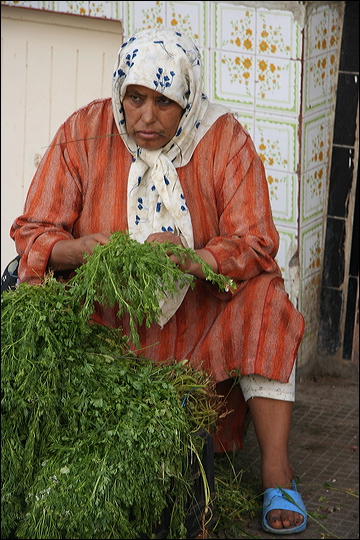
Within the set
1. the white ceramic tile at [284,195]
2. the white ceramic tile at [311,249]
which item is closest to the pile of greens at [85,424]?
the white ceramic tile at [284,195]

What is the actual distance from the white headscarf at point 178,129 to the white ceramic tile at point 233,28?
1088mm

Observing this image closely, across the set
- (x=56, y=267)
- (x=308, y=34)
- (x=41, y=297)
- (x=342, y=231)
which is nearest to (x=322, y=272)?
(x=342, y=231)

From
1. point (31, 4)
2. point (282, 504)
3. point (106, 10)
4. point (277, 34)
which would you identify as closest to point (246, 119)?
point (277, 34)

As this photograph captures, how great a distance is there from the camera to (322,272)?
5145 mm

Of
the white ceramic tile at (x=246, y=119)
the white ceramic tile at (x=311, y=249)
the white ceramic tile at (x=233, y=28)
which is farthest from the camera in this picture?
the white ceramic tile at (x=311, y=249)

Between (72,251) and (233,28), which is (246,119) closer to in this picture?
(233,28)

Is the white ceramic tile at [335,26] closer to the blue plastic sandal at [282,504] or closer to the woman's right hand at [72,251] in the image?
the woman's right hand at [72,251]

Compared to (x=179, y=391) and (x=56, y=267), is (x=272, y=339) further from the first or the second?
(x=56, y=267)

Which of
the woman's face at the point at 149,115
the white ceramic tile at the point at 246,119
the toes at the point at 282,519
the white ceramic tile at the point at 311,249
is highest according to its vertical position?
the woman's face at the point at 149,115

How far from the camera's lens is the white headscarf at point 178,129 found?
11.3 feet

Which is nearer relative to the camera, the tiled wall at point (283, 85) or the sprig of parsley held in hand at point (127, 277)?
the sprig of parsley held in hand at point (127, 277)

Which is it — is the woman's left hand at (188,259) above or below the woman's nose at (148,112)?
below

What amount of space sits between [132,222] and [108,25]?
2.01 meters

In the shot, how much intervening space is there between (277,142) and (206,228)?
1.24 m
